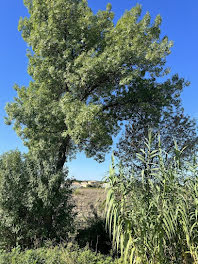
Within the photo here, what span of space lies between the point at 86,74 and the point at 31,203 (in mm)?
5431

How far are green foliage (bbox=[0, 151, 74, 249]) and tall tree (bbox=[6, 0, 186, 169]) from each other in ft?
7.30

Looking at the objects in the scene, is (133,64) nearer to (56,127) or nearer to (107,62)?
(107,62)

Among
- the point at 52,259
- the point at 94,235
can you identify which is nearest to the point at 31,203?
the point at 52,259

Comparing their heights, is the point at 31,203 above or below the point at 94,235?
above

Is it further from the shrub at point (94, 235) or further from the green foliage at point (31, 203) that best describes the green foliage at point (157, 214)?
the shrub at point (94, 235)

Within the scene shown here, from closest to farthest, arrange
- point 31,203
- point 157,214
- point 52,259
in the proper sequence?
point 157,214
point 52,259
point 31,203

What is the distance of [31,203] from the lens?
274 inches

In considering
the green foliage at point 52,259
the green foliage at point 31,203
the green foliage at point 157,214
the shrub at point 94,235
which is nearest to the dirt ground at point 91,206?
the shrub at point 94,235

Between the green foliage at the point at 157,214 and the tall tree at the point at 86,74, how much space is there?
5235 mm

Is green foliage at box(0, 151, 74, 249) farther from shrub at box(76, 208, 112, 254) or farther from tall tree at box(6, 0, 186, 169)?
tall tree at box(6, 0, 186, 169)

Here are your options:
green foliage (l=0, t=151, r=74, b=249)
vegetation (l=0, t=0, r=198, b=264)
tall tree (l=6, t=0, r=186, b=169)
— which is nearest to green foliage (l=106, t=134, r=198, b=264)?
vegetation (l=0, t=0, r=198, b=264)

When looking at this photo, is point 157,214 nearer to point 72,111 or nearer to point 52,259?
point 52,259

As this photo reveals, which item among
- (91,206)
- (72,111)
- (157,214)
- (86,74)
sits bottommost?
(157,214)

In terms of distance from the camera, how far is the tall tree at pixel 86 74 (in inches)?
382
